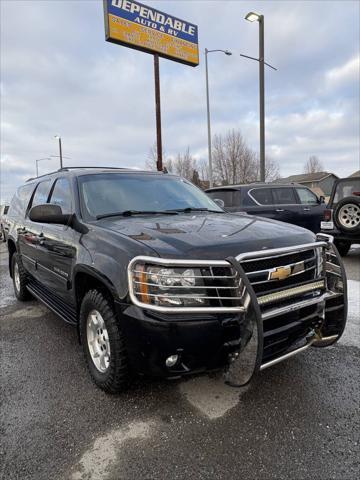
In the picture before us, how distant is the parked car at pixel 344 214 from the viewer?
290 inches

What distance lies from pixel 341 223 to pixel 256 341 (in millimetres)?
6218

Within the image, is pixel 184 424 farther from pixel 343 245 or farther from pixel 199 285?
pixel 343 245

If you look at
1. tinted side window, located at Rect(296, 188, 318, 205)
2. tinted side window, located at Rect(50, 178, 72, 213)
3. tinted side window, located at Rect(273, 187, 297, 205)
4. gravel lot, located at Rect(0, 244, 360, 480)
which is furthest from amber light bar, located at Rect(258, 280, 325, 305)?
tinted side window, located at Rect(296, 188, 318, 205)

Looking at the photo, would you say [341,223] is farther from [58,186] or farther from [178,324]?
[178,324]

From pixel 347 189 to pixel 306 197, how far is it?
1.99 metres

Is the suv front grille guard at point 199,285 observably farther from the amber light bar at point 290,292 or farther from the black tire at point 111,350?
the black tire at point 111,350

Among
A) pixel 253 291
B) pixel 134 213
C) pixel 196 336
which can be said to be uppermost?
pixel 134 213

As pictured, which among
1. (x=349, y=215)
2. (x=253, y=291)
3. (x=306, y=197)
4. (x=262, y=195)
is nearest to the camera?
(x=253, y=291)

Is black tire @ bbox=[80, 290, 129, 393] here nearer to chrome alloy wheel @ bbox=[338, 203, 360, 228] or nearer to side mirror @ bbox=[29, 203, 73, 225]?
side mirror @ bbox=[29, 203, 73, 225]

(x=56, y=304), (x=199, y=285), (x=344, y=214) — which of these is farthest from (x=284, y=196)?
(x=199, y=285)

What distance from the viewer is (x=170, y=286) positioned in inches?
89.0

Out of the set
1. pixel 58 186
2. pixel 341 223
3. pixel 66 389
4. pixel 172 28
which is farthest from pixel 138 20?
pixel 66 389

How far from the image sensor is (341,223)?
24.7 ft

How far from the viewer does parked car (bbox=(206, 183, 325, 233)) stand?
367 inches
